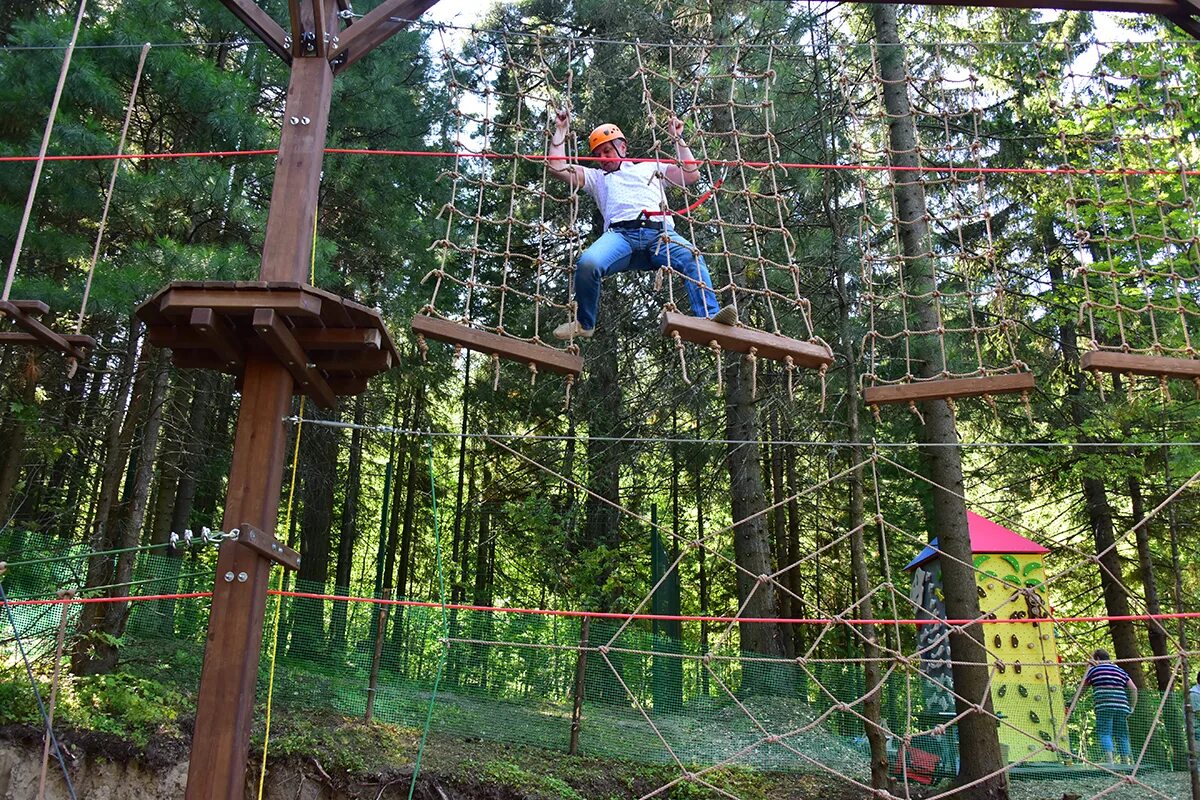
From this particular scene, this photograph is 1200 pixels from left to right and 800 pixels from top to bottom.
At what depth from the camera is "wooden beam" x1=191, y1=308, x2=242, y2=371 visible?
3068 millimetres

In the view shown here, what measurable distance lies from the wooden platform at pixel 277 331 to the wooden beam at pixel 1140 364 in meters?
2.77

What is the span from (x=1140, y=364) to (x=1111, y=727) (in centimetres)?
361

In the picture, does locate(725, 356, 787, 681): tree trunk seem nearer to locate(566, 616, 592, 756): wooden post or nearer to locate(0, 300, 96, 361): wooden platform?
locate(566, 616, 592, 756): wooden post

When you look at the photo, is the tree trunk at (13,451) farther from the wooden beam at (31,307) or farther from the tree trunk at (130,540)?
the wooden beam at (31,307)

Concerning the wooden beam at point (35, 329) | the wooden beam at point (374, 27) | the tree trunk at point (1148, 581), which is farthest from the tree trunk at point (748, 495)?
the wooden beam at point (35, 329)

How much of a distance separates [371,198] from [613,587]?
398cm

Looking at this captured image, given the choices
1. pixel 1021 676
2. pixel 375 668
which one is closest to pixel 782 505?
pixel 1021 676

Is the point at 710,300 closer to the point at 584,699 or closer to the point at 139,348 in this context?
the point at 584,699

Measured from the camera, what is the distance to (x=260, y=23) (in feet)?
11.9

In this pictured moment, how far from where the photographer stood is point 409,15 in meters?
3.92

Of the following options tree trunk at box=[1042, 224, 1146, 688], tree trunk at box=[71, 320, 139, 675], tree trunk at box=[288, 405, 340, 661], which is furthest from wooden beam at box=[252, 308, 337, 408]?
tree trunk at box=[1042, 224, 1146, 688]

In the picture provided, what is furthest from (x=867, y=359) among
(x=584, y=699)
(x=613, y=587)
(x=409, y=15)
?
(x=409, y=15)

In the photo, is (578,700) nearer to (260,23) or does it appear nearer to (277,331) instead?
(277,331)

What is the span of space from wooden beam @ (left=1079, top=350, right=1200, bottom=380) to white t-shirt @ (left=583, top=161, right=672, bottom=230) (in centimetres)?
186
